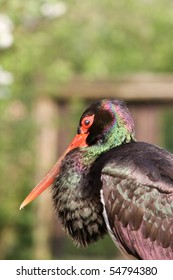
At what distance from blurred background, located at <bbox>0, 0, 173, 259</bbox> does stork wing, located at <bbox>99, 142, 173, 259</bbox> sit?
5056 mm

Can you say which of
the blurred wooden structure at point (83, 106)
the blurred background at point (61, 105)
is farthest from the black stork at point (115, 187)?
the blurred wooden structure at point (83, 106)

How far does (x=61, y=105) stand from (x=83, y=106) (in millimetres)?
305

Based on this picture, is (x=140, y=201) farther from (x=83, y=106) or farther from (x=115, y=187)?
(x=83, y=106)

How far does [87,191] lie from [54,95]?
18.0 feet

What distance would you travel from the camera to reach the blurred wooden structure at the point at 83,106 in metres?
10.1

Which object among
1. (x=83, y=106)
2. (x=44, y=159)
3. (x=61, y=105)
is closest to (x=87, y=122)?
(x=44, y=159)

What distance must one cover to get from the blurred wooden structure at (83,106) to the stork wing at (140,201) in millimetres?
5392

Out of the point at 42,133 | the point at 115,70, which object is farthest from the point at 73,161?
the point at 115,70

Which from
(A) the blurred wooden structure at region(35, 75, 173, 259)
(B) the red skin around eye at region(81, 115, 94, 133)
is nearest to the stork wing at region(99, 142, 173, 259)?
(B) the red skin around eye at region(81, 115, 94, 133)

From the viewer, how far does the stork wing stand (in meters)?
4.54

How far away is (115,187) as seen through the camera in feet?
15.2

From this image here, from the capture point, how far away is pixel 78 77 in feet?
33.5

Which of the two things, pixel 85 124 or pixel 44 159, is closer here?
pixel 85 124

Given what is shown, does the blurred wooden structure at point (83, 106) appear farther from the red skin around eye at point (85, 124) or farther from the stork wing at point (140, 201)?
the stork wing at point (140, 201)
